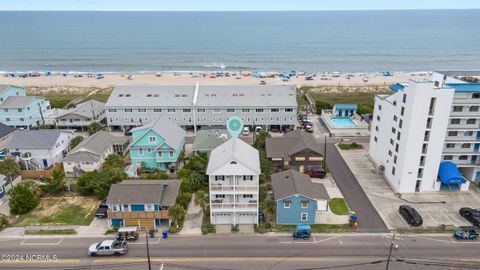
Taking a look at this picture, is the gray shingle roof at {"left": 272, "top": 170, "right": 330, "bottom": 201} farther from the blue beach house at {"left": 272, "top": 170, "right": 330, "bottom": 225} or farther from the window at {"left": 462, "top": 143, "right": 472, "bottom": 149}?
the window at {"left": 462, "top": 143, "right": 472, "bottom": 149}

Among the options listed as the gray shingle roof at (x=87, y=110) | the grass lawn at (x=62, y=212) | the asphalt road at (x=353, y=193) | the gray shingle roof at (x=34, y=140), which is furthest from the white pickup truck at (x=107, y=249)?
the gray shingle roof at (x=87, y=110)

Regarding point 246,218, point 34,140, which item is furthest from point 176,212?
point 34,140

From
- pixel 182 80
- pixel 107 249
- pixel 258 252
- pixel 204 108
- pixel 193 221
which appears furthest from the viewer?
pixel 182 80

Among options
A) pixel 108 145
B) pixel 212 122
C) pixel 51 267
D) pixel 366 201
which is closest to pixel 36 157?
pixel 108 145

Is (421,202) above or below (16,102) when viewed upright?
below

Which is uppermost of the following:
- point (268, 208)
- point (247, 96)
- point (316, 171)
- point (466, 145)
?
point (247, 96)

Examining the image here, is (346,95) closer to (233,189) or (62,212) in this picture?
(233,189)

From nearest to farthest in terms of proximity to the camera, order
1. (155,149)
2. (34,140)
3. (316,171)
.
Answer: (316,171) < (155,149) < (34,140)

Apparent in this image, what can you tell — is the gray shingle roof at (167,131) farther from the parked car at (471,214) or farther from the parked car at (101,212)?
the parked car at (471,214)
